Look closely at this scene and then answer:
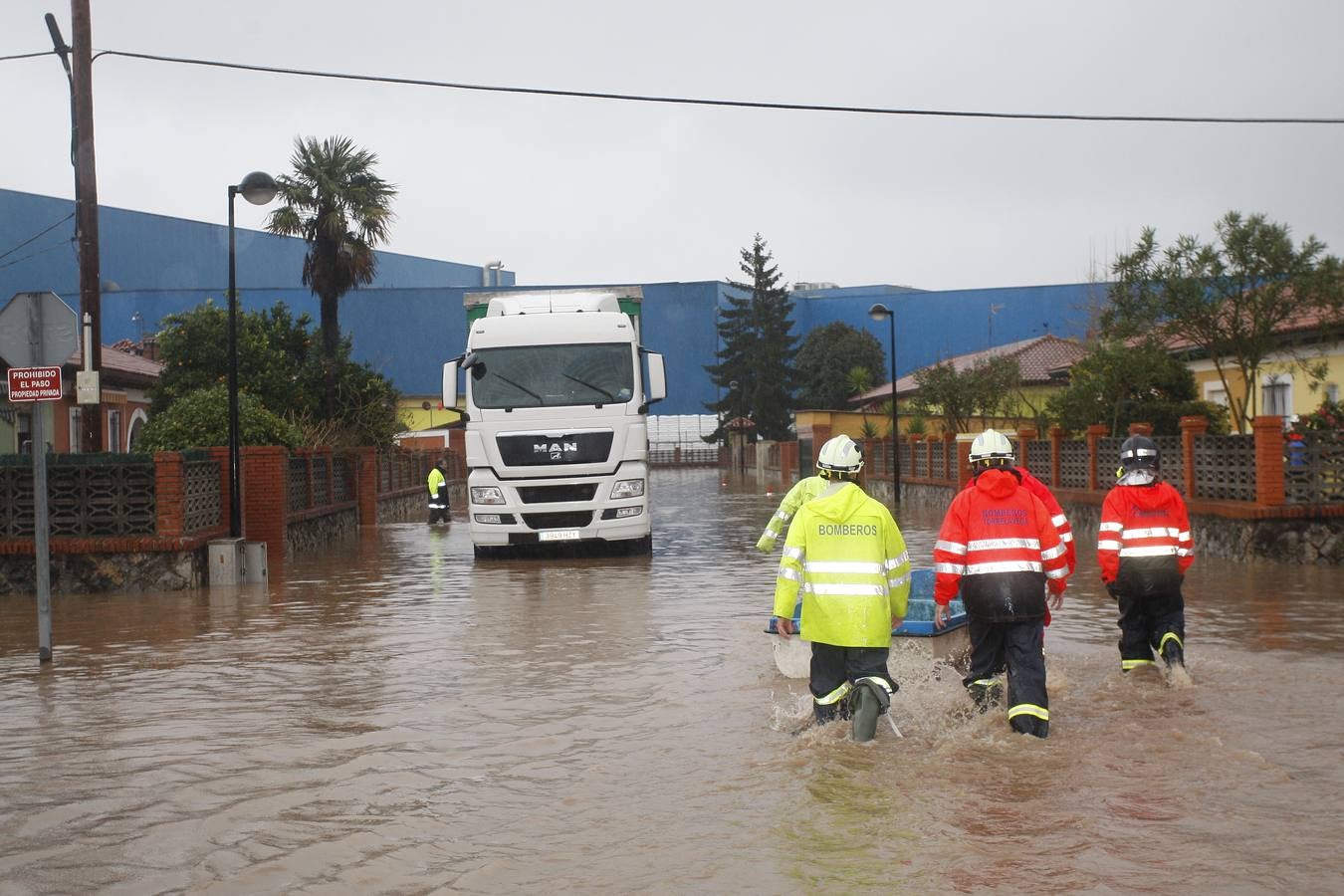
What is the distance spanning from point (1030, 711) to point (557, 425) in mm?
12332

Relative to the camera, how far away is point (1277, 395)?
98.1 ft

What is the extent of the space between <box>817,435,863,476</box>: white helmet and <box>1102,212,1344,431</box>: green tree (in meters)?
16.5

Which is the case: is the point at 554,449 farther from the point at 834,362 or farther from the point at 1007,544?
the point at 834,362

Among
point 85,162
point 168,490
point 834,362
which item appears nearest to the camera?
point 168,490

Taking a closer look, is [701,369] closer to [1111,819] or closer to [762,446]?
[762,446]

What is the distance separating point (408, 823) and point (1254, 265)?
19605mm

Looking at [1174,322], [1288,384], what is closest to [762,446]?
[1288,384]

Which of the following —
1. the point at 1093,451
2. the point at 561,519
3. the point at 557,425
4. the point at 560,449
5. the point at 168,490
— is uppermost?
the point at 557,425

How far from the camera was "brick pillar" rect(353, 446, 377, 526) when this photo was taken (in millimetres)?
32219

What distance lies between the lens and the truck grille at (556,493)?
19.3 metres

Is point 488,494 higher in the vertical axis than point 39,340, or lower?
lower

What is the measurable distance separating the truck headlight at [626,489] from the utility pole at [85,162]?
22.3 feet

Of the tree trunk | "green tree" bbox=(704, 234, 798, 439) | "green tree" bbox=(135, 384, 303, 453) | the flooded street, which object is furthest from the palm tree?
"green tree" bbox=(704, 234, 798, 439)

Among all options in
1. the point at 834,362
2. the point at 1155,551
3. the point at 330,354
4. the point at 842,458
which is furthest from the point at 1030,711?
the point at 834,362
